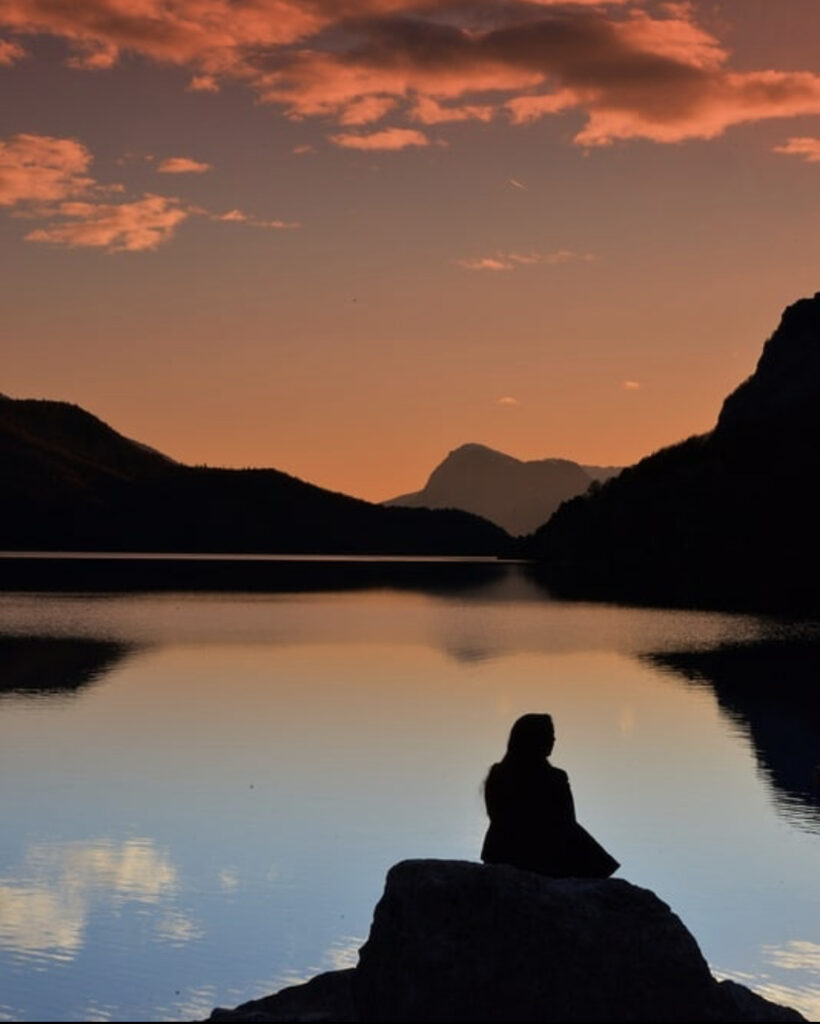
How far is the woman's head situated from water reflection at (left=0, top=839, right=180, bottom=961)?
5.95 metres

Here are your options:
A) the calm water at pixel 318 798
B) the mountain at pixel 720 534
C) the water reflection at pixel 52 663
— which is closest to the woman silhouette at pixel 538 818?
the calm water at pixel 318 798

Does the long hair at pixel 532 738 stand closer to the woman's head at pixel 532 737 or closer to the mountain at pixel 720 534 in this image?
the woman's head at pixel 532 737

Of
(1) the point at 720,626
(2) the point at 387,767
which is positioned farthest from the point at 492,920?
(1) the point at 720,626

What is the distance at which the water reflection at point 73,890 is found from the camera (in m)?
16.2

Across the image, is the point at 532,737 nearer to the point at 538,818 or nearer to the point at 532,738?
the point at 532,738

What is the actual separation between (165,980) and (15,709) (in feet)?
80.8

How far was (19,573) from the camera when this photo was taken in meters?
178

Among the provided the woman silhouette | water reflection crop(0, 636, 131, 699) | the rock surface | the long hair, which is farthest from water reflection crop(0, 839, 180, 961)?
water reflection crop(0, 636, 131, 699)

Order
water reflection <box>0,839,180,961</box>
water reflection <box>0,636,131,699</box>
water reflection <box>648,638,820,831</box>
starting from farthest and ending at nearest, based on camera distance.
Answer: water reflection <box>0,636,131,699</box> → water reflection <box>648,638,820,831</box> → water reflection <box>0,839,180,961</box>

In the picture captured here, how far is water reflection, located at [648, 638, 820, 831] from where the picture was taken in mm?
27375

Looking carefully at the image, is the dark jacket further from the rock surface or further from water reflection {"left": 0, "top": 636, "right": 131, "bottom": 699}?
water reflection {"left": 0, "top": 636, "right": 131, "bottom": 699}

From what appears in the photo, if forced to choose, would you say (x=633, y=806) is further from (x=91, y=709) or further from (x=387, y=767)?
(x=91, y=709)

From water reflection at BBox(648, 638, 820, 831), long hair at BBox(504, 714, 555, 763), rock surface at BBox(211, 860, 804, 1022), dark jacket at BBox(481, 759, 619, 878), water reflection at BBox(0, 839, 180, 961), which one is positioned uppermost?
long hair at BBox(504, 714, 555, 763)

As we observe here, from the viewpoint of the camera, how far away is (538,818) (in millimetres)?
11828
